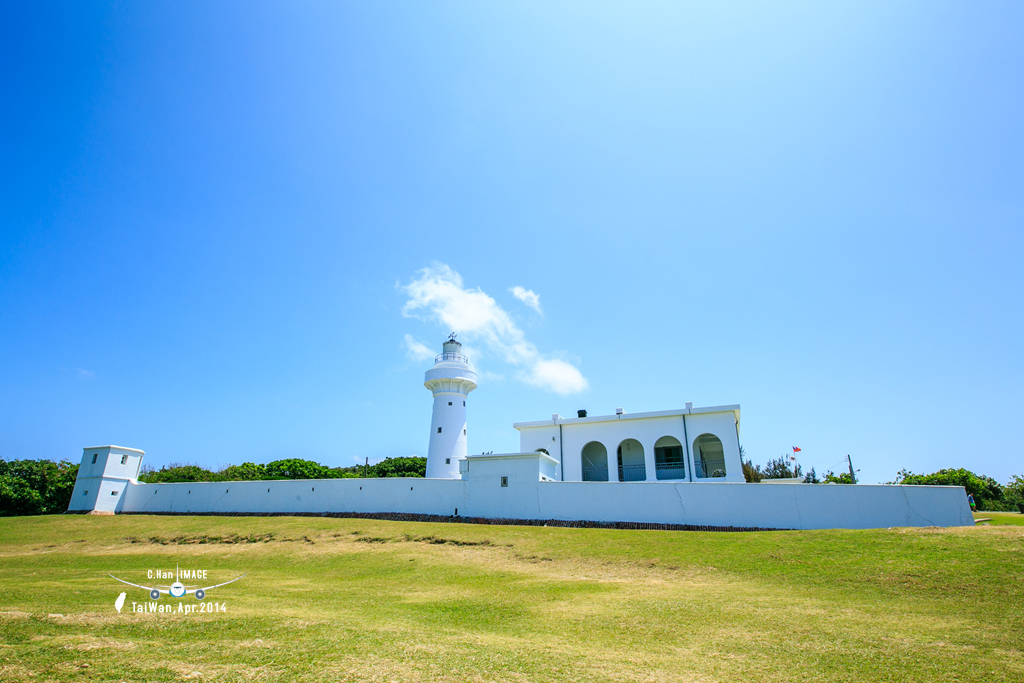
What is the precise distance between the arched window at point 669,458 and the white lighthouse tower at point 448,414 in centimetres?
1040

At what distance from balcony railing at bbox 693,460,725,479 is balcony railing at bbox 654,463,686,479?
72cm

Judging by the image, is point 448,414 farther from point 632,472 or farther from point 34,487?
point 34,487

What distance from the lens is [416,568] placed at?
1245 cm

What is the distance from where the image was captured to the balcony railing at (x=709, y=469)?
23.0 m

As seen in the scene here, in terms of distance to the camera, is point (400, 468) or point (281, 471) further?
point (400, 468)

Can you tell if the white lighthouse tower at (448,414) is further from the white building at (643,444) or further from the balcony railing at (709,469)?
the balcony railing at (709,469)

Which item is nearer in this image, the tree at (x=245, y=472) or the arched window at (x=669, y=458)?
the arched window at (x=669, y=458)

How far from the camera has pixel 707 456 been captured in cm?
2622

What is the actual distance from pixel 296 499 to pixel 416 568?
14.5m

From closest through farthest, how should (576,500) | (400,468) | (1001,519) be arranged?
(576,500)
(1001,519)
(400,468)

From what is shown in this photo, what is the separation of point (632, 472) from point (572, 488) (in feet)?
21.7

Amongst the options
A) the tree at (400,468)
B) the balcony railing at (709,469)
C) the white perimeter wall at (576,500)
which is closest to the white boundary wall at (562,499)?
the white perimeter wall at (576,500)

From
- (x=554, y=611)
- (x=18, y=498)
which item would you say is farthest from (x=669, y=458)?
(x=18, y=498)

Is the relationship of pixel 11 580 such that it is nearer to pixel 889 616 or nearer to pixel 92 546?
pixel 92 546
